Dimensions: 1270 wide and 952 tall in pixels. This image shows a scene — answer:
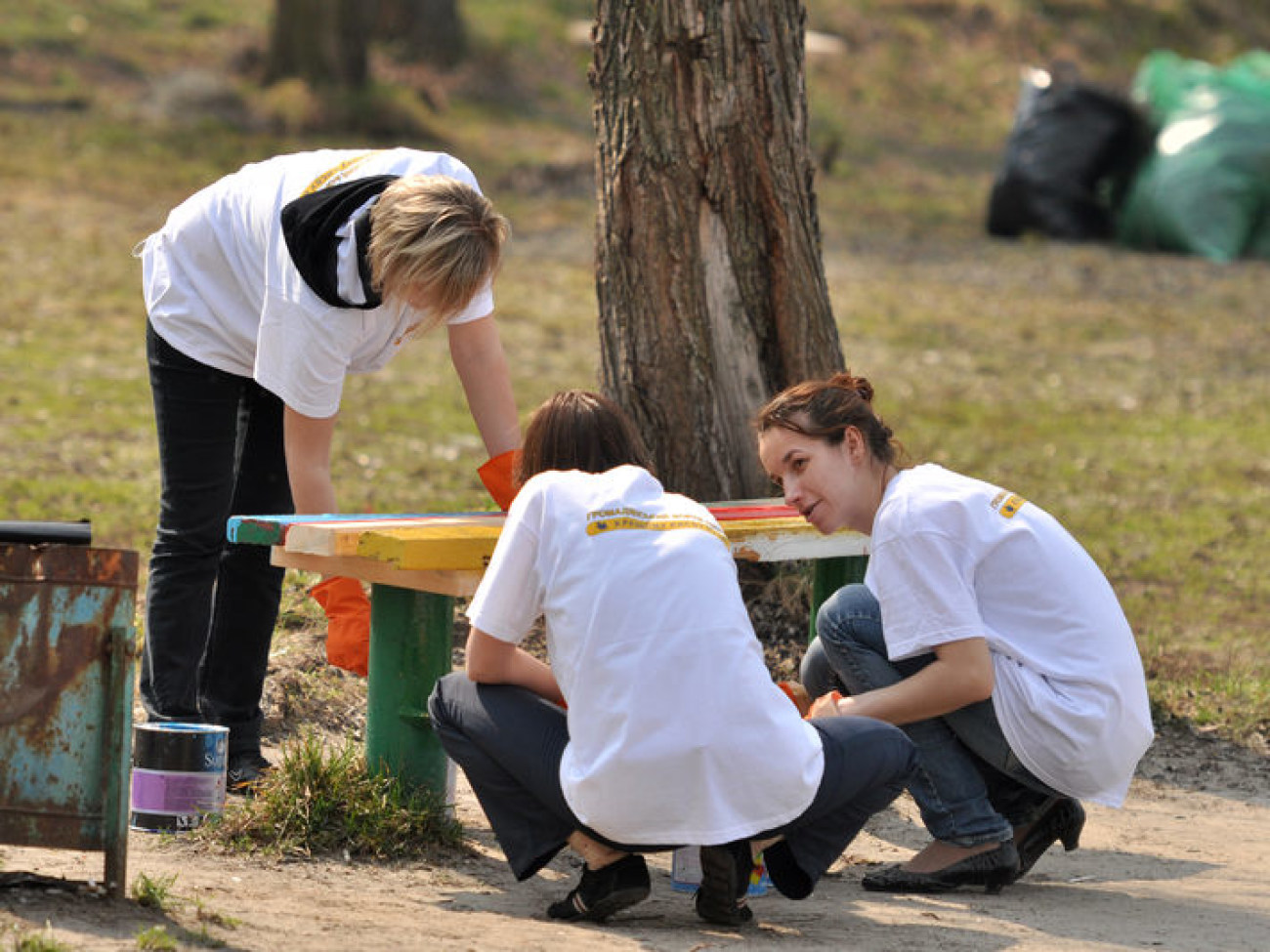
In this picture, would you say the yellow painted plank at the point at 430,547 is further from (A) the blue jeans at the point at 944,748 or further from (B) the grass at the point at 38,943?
(B) the grass at the point at 38,943

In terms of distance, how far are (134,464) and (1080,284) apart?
7086 millimetres

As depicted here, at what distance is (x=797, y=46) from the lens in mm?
5180

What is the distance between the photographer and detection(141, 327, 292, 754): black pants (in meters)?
3.97

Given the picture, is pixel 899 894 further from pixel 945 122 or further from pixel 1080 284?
pixel 945 122

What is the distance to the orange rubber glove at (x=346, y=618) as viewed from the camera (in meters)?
3.96

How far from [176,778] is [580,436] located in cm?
112

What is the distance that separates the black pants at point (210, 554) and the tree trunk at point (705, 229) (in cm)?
138

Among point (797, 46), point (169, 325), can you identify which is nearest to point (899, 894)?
point (169, 325)

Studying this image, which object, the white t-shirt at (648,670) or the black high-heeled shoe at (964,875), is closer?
the white t-shirt at (648,670)

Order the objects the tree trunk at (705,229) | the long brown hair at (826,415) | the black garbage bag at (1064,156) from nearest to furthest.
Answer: the long brown hair at (826,415)
the tree trunk at (705,229)
the black garbage bag at (1064,156)

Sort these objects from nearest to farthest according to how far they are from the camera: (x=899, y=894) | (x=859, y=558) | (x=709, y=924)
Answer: (x=709, y=924)
(x=899, y=894)
(x=859, y=558)

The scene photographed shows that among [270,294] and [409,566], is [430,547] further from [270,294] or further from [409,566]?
[270,294]

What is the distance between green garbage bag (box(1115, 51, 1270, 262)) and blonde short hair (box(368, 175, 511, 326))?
10670 millimetres

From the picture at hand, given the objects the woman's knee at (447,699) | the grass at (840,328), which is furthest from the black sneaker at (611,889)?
the grass at (840,328)
